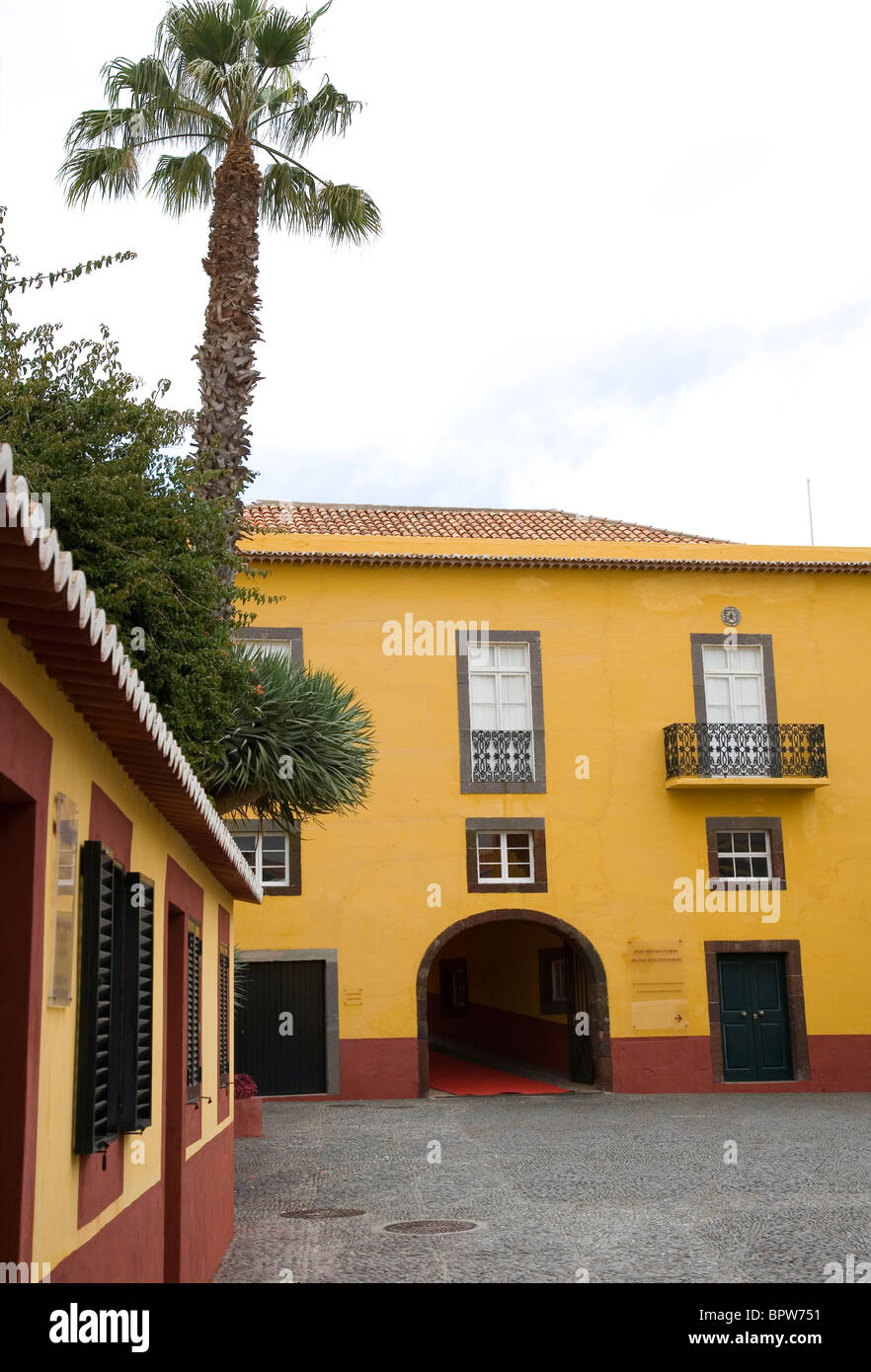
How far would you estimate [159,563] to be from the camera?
35.3 ft

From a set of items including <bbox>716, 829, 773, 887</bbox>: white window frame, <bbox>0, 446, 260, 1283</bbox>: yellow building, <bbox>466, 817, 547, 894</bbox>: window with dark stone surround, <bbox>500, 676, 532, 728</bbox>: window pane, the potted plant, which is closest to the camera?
<bbox>0, 446, 260, 1283</bbox>: yellow building

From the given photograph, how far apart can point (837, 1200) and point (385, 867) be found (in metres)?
10.9

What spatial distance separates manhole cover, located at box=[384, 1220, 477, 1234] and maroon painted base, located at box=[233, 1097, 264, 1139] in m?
5.83

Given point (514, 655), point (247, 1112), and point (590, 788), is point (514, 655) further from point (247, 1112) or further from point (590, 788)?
point (247, 1112)

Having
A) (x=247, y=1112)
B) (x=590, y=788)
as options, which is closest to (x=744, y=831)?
(x=590, y=788)

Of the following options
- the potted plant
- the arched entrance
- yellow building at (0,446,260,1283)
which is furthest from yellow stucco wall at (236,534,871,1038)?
yellow building at (0,446,260,1283)

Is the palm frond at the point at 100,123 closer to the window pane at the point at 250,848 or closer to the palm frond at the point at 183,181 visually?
the palm frond at the point at 183,181

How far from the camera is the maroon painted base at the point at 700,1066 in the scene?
21188 millimetres

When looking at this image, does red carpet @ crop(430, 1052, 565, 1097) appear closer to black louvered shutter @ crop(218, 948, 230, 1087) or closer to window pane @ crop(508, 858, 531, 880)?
window pane @ crop(508, 858, 531, 880)

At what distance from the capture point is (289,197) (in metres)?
17.2

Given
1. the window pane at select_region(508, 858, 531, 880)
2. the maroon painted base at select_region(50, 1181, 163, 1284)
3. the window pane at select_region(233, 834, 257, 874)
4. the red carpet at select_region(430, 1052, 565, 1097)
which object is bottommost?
the red carpet at select_region(430, 1052, 565, 1097)

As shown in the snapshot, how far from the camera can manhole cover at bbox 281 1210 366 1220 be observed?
1092 cm

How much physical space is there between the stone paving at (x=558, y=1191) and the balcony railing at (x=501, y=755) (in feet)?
16.9

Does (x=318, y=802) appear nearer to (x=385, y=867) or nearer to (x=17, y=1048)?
(x=385, y=867)
